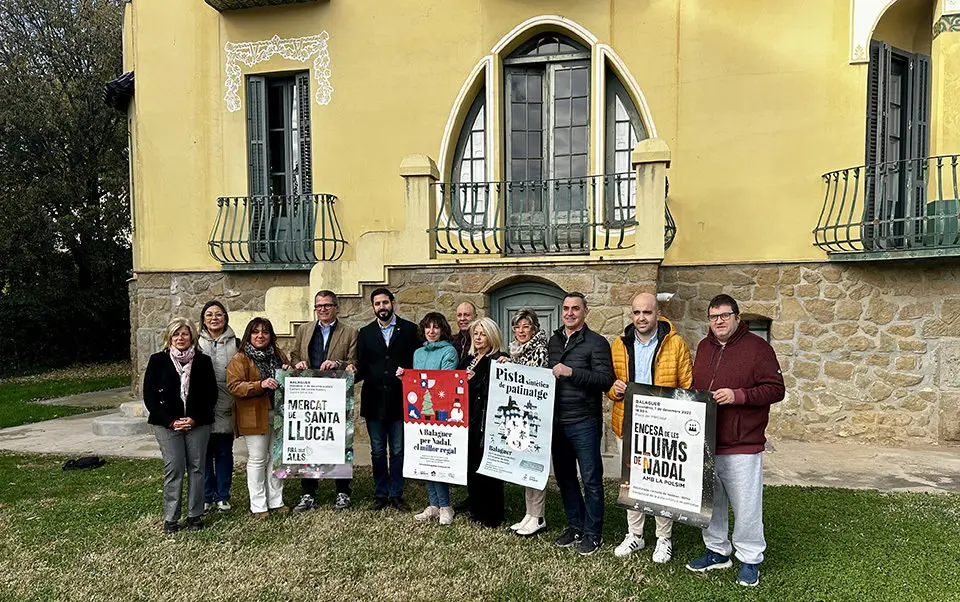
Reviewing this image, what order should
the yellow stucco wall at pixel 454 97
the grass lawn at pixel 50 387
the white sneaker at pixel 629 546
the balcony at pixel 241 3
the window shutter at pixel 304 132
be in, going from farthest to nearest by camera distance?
the grass lawn at pixel 50 387 → the window shutter at pixel 304 132 → the balcony at pixel 241 3 → the yellow stucco wall at pixel 454 97 → the white sneaker at pixel 629 546

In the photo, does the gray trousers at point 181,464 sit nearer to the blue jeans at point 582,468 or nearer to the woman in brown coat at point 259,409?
the woman in brown coat at point 259,409

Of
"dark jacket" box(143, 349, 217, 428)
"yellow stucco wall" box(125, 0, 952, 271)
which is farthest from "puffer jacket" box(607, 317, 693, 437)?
"yellow stucco wall" box(125, 0, 952, 271)

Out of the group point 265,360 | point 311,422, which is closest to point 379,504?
point 311,422

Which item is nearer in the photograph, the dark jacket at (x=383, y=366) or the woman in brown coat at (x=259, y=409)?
the woman in brown coat at (x=259, y=409)

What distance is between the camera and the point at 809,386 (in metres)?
7.71

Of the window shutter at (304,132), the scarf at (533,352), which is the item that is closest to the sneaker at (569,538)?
the scarf at (533,352)

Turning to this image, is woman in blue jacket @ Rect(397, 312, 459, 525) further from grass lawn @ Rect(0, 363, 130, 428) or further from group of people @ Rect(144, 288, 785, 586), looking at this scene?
grass lawn @ Rect(0, 363, 130, 428)

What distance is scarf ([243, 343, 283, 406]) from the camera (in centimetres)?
522

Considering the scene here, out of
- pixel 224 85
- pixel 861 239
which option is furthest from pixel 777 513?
pixel 224 85

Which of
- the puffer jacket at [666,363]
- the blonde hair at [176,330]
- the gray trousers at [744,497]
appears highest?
the blonde hair at [176,330]

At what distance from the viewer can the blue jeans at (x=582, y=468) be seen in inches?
176

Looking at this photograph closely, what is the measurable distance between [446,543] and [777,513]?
8.77 ft

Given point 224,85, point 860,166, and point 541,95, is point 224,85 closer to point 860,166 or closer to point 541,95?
point 541,95

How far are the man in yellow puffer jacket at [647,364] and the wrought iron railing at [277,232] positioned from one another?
18.2 feet
